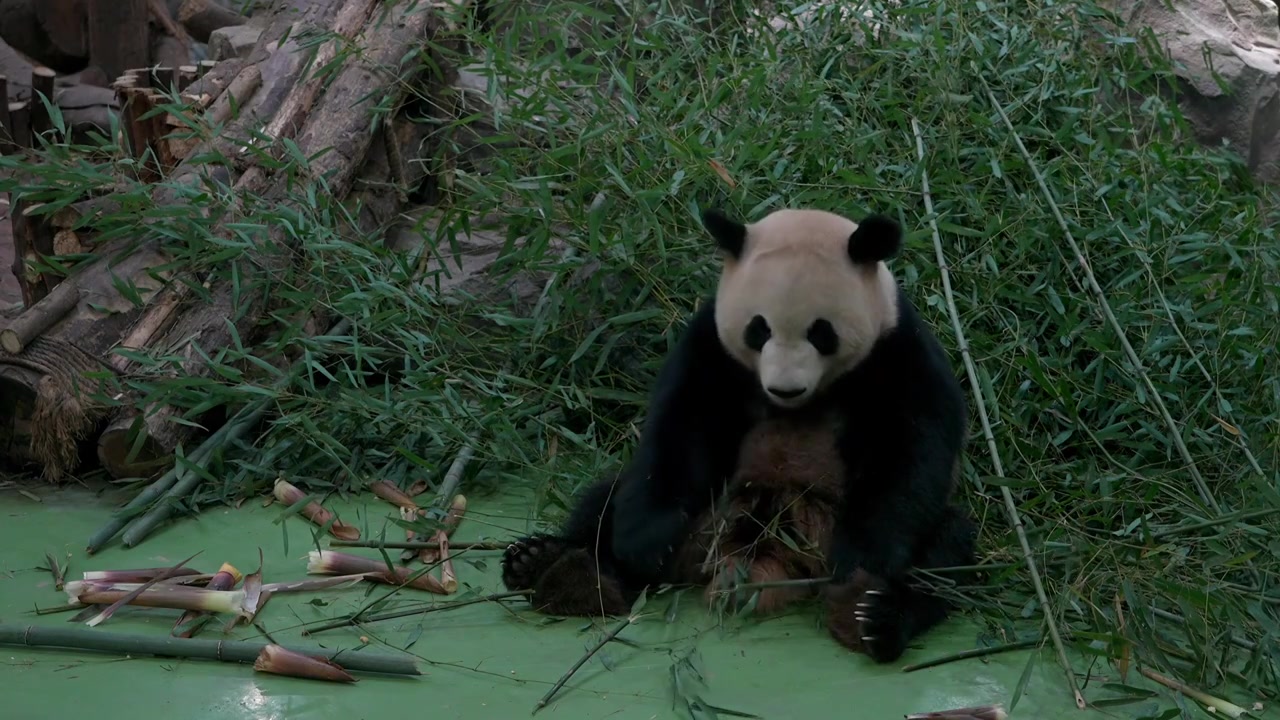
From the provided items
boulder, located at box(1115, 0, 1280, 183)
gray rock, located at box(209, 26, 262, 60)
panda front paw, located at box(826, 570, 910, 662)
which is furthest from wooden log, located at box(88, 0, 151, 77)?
panda front paw, located at box(826, 570, 910, 662)

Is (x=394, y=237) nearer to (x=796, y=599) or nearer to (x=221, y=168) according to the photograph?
(x=221, y=168)

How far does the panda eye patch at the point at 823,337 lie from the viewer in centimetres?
293

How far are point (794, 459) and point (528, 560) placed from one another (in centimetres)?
75

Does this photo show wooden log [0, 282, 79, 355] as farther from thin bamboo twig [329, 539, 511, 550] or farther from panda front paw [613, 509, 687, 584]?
panda front paw [613, 509, 687, 584]

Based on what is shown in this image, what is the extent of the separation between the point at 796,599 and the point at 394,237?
275cm

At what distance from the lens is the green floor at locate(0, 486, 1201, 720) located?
8.58ft

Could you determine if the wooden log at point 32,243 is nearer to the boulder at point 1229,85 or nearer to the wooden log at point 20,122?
the wooden log at point 20,122

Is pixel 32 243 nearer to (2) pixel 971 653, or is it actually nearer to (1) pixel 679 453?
(1) pixel 679 453

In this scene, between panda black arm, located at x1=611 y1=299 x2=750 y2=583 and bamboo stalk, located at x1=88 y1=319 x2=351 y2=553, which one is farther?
bamboo stalk, located at x1=88 y1=319 x2=351 y2=553

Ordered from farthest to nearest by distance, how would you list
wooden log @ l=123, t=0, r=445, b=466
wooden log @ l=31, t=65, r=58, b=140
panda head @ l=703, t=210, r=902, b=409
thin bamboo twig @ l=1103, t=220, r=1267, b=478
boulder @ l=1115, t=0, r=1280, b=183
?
wooden log @ l=31, t=65, r=58, b=140, boulder @ l=1115, t=0, r=1280, b=183, wooden log @ l=123, t=0, r=445, b=466, thin bamboo twig @ l=1103, t=220, r=1267, b=478, panda head @ l=703, t=210, r=902, b=409

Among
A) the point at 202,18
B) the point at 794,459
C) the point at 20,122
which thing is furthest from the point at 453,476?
the point at 202,18

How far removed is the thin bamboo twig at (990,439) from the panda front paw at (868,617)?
0.32m

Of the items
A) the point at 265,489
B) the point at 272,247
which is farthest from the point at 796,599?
the point at 272,247

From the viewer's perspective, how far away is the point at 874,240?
2949 mm
